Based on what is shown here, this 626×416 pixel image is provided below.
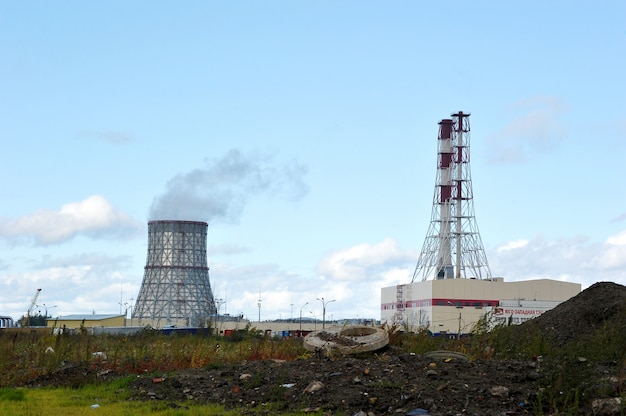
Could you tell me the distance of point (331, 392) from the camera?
10086 mm

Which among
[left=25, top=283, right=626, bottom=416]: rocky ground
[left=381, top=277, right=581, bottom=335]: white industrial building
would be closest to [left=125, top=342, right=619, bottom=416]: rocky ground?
[left=25, top=283, right=626, bottom=416]: rocky ground

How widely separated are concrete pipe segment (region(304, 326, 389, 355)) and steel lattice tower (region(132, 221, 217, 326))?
234 feet

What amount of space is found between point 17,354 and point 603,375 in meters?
12.1

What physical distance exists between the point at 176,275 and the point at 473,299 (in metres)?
32.5

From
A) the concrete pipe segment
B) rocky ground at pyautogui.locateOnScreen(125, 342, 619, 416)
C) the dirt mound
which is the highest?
the dirt mound

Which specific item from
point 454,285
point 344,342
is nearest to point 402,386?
point 344,342

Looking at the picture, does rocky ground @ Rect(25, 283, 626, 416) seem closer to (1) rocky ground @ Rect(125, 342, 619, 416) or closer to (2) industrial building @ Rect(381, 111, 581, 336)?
(1) rocky ground @ Rect(125, 342, 619, 416)

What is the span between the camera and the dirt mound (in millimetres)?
18844

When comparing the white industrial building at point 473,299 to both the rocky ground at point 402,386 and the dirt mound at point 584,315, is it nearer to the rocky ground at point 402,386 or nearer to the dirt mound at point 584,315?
the dirt mound at point 584,315

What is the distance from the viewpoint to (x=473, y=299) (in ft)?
261

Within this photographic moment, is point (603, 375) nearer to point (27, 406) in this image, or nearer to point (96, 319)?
point (27, 406)

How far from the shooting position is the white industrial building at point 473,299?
7556 centimetres

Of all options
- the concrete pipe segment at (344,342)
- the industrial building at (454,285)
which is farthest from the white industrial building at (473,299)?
the concrete pipe segment at (344,342)

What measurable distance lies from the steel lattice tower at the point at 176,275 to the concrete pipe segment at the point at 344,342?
7124cm
